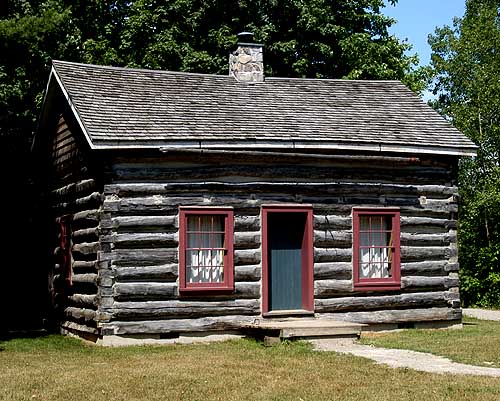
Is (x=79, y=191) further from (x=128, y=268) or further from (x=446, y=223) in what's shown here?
(x=446, y=223)

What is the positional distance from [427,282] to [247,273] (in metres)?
4.19

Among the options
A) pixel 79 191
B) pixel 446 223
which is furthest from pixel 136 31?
pixel 446 223

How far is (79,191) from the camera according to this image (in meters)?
17.8

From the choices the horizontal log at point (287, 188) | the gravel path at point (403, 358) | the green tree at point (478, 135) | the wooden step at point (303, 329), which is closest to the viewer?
the gravel path at point (403, 358)

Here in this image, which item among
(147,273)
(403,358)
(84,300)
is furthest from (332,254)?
(84,300)

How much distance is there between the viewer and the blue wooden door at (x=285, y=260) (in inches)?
690

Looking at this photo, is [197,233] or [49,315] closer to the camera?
[197,233]

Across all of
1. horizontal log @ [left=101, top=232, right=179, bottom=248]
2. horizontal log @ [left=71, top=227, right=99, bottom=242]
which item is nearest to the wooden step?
horizontal log @ [left=101, top=232, right=179, bottom=248]

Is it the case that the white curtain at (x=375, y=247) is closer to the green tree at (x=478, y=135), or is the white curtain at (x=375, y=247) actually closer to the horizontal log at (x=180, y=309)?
the horizontal log at (x=180, y=309)

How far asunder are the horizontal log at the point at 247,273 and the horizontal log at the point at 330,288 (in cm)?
129

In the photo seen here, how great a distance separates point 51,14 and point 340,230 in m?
7.58

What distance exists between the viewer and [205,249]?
55.0 ft

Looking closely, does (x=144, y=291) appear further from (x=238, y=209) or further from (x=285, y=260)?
(x=285, y=260)

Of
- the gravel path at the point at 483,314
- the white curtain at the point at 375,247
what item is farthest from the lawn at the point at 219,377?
the gravel path at the point at 483,314
